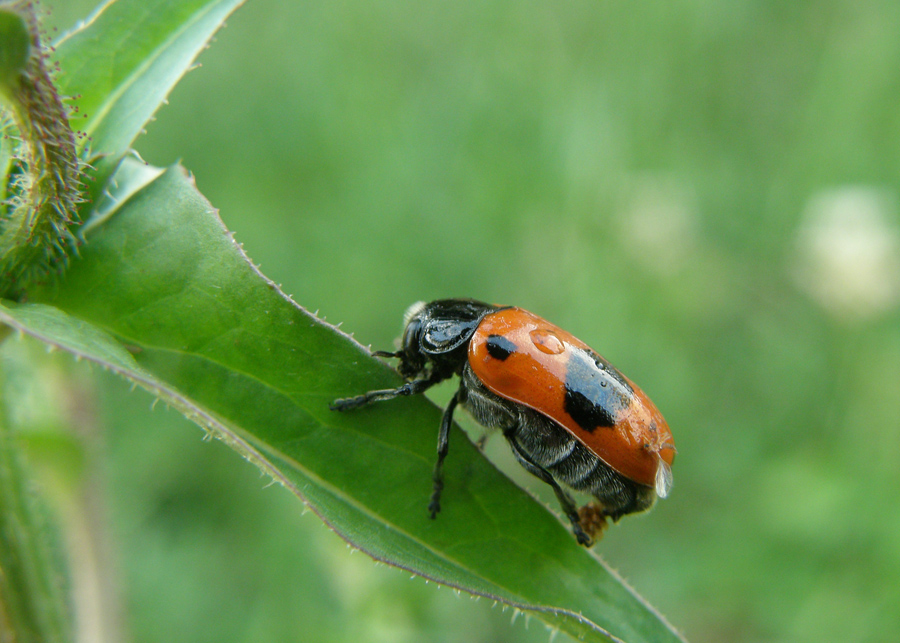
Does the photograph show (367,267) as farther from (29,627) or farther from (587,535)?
(29,627)

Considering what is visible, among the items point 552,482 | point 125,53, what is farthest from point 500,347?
point 125,53

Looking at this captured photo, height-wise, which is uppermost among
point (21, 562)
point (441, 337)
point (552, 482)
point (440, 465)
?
point (440, 465)

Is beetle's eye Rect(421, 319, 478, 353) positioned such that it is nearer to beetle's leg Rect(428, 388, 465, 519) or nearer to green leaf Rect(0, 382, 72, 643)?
beetle's leg Rect(428, 388, 465, 519)

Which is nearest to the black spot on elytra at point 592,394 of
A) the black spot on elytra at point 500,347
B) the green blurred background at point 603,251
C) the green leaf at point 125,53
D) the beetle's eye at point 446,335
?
the black spot on elytra at point 500,347

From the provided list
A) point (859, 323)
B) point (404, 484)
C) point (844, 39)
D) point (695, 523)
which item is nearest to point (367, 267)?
point (695, 523)

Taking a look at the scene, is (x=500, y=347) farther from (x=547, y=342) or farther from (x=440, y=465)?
(x=440, y=465)

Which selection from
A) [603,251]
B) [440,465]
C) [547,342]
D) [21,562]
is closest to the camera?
[21,562]

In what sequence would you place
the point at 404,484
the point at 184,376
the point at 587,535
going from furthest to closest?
1. the point at 587,535
2. the point at 404,484
3. the point at 184,376
